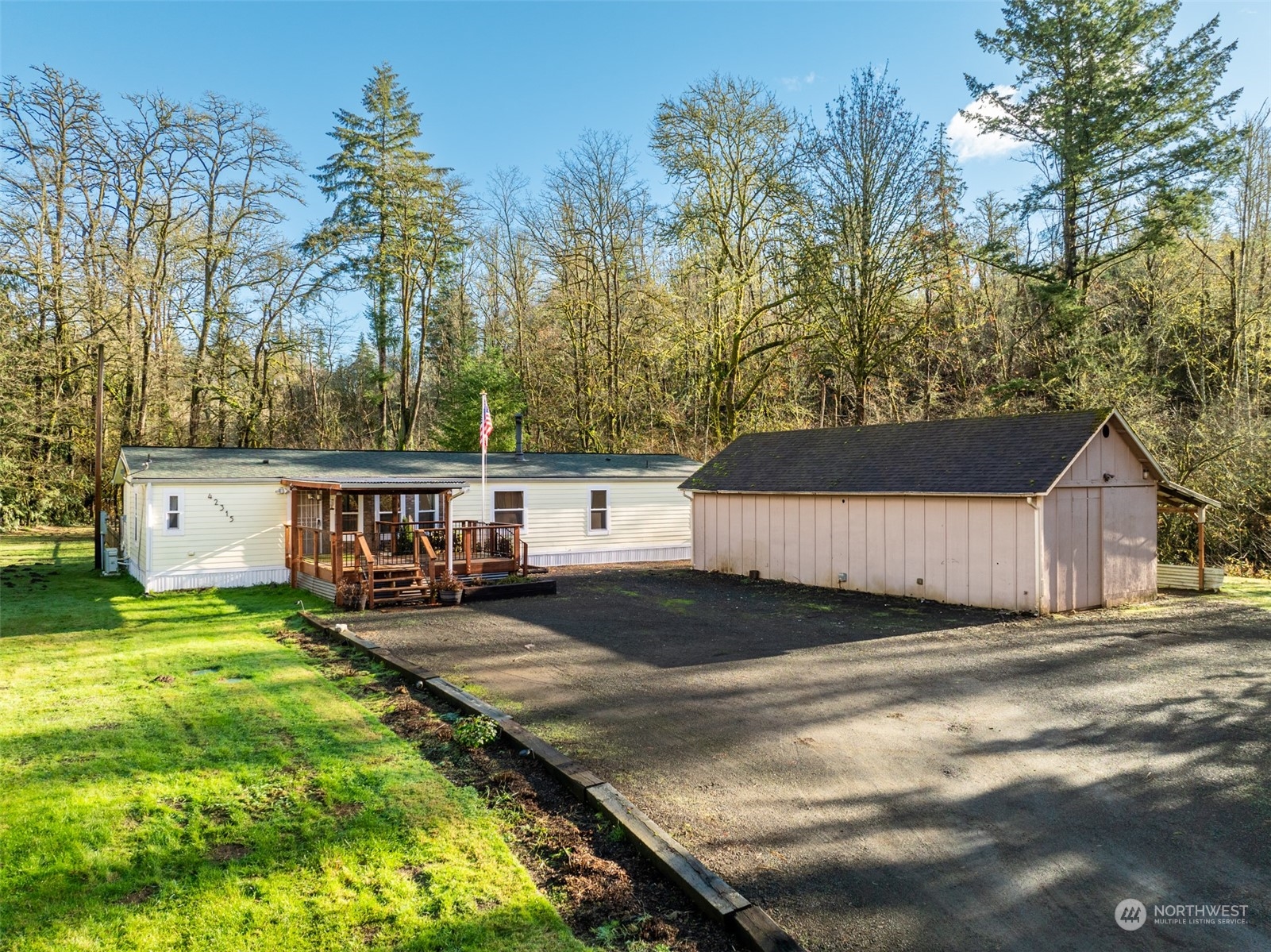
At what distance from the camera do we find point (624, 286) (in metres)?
25.9

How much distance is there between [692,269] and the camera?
21.6m

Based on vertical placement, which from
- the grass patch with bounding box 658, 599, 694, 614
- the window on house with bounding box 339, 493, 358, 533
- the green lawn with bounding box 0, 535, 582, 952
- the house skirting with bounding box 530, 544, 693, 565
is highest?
the window on house with bounding box 339, 493, 358, 533

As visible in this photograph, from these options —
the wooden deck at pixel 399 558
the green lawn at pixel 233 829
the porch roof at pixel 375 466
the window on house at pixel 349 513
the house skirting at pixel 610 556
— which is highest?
the porch roof at pixel 375 466

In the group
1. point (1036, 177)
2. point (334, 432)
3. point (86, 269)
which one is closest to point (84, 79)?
point (86, 269)

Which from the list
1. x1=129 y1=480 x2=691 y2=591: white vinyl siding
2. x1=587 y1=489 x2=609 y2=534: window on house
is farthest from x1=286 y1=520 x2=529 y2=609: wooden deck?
x1=587 y1=489 x2=609 y2=534: window on house

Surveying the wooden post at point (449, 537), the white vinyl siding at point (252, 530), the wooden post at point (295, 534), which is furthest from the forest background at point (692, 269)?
the wooden post at point (449, 537)

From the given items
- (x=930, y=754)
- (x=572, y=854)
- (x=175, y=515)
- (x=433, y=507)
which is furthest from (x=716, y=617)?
(x=175, y=515)

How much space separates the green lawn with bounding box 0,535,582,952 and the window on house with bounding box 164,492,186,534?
7.36 metres

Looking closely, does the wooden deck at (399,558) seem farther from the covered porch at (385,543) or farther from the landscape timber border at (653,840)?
the landscape timber border at (653,840)

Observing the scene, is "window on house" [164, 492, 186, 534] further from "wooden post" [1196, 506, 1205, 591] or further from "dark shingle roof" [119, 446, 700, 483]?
"wooden post" [1196, 506, 1205, 591]

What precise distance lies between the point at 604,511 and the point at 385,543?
6.43 metres

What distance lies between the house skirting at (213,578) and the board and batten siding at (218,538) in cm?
1

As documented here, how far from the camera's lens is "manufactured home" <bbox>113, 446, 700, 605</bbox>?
14.0 metres

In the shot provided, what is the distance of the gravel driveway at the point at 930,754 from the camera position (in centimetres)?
375
